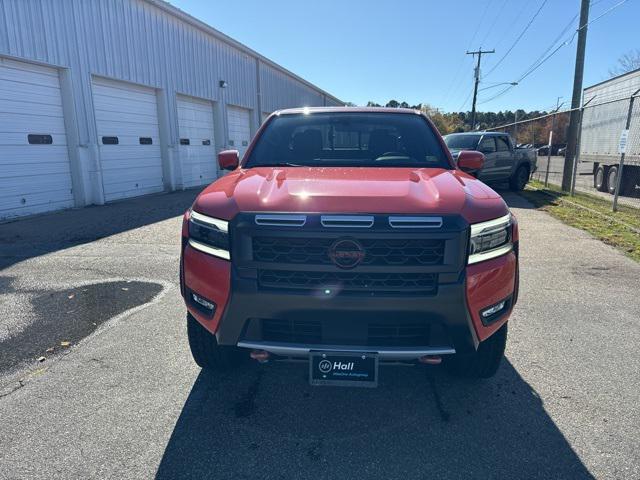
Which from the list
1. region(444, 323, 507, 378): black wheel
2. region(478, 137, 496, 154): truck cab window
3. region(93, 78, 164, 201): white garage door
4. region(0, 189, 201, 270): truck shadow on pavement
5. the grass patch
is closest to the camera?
region(444, 323, 507, 378): black wheel

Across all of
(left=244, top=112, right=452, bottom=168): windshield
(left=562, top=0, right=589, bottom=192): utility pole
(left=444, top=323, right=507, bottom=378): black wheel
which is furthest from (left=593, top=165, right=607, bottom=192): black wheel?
(left=444, top=323, right=507, bottom=378): black wheel

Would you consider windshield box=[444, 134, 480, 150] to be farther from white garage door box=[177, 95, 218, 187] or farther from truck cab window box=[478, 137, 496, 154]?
white garage door box=[177, 95, 218, 187]

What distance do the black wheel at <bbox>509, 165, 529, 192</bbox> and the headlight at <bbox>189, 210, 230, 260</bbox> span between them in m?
13.3

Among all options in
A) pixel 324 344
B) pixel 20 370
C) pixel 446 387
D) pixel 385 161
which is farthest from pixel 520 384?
pixel 20 370

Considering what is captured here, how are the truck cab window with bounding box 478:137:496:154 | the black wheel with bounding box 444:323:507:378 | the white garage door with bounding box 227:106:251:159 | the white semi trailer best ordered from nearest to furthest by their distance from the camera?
the black wheel with bounding box 444:323:507:378
the white semi trailer
the truck cab window with bounding box 478:137:496:154
the white garage door with bounding box 227:106:251:159

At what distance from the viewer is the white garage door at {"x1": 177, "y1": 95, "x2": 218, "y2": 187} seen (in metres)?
15.3

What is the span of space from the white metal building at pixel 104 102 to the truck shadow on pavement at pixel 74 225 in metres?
0.69

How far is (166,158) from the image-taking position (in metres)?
14.1

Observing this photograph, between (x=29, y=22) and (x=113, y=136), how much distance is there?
10.3 feet

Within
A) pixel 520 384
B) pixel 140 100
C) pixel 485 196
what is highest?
pixel 140 100

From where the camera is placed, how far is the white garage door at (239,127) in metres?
19.2

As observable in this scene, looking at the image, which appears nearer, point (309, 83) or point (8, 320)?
point (8, 320)

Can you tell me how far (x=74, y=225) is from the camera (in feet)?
27.8

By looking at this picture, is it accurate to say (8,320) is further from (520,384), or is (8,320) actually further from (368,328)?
(520,384)
